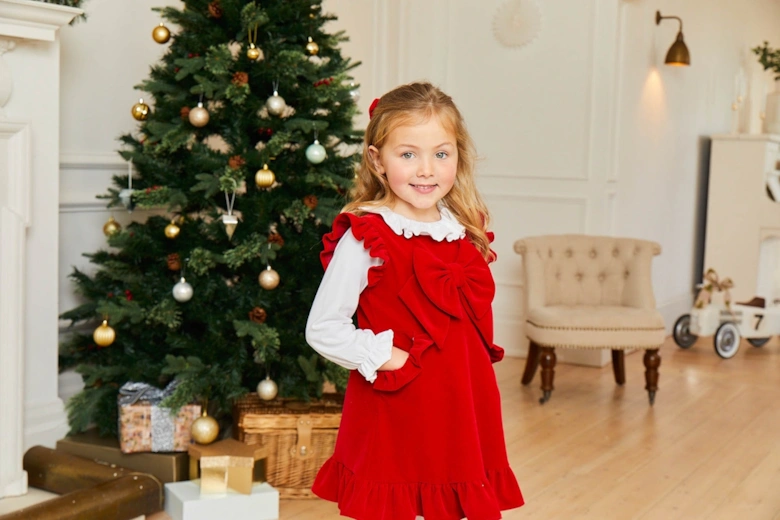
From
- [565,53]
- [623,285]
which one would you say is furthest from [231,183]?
[565,53]

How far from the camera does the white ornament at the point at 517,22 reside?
562 cm

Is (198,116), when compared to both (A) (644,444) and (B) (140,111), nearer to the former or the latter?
(B) (140,111)

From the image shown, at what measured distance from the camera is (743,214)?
22.9 feet

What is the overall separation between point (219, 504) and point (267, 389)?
440 mm

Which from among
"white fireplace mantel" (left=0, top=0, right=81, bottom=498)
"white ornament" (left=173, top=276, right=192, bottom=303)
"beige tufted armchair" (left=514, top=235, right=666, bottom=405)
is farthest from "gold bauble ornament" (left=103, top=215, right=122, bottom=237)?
"beige tufted armchair" (left=514, top=235, right=666, bottom=405)

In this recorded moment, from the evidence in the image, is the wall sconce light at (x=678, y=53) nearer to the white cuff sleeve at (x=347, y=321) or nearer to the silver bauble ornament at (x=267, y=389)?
the silver bauble ornament at (x=267, y=389)

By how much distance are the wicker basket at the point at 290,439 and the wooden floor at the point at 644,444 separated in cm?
8

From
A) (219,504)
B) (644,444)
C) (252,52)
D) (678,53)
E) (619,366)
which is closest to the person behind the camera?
(219,504)

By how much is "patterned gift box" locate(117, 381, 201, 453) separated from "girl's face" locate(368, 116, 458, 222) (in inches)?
66.5

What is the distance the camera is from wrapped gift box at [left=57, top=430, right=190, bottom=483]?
3.19 metres

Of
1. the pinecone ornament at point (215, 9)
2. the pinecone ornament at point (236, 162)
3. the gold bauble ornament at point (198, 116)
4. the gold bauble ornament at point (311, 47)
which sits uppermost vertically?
the pinecone ornament at point (215, 9)

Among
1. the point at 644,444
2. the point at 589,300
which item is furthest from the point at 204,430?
the point at 589,300

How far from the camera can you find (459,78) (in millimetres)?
5859

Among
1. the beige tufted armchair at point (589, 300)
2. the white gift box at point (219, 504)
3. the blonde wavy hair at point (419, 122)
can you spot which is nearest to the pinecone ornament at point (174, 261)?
the white gift box at point (219, 504)
